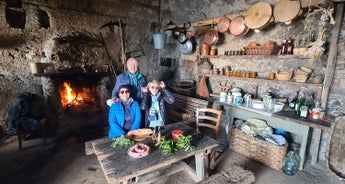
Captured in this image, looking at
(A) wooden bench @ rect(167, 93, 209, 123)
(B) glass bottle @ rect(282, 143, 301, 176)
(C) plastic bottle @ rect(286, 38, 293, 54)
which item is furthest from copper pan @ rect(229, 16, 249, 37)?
(B) glass bottle @ rect(282, 143, 301, 176)

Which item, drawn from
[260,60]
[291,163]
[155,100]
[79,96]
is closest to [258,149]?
[291,163]

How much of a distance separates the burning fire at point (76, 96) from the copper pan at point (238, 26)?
127 inches

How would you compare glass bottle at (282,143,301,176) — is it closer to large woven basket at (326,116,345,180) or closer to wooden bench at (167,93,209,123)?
large woven basket at (326,116,345,180)

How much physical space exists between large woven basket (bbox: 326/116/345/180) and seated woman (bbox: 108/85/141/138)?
246 cm

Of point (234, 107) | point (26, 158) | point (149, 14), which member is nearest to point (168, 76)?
point (149, 14)

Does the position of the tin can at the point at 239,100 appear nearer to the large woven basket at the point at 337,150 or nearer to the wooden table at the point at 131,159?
the large woven basket at the point at 337,150

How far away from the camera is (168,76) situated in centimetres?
485

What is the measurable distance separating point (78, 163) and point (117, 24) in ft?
9.56

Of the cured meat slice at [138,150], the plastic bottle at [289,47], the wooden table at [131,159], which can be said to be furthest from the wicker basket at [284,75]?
the cured meat slice at [138,150]

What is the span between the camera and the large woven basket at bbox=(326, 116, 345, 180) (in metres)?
2.20

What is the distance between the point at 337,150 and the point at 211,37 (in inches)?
104

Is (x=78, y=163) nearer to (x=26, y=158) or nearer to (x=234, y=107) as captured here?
(x=26, y=158)

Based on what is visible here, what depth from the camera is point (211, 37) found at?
3643mm

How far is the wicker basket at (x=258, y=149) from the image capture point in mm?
2467
